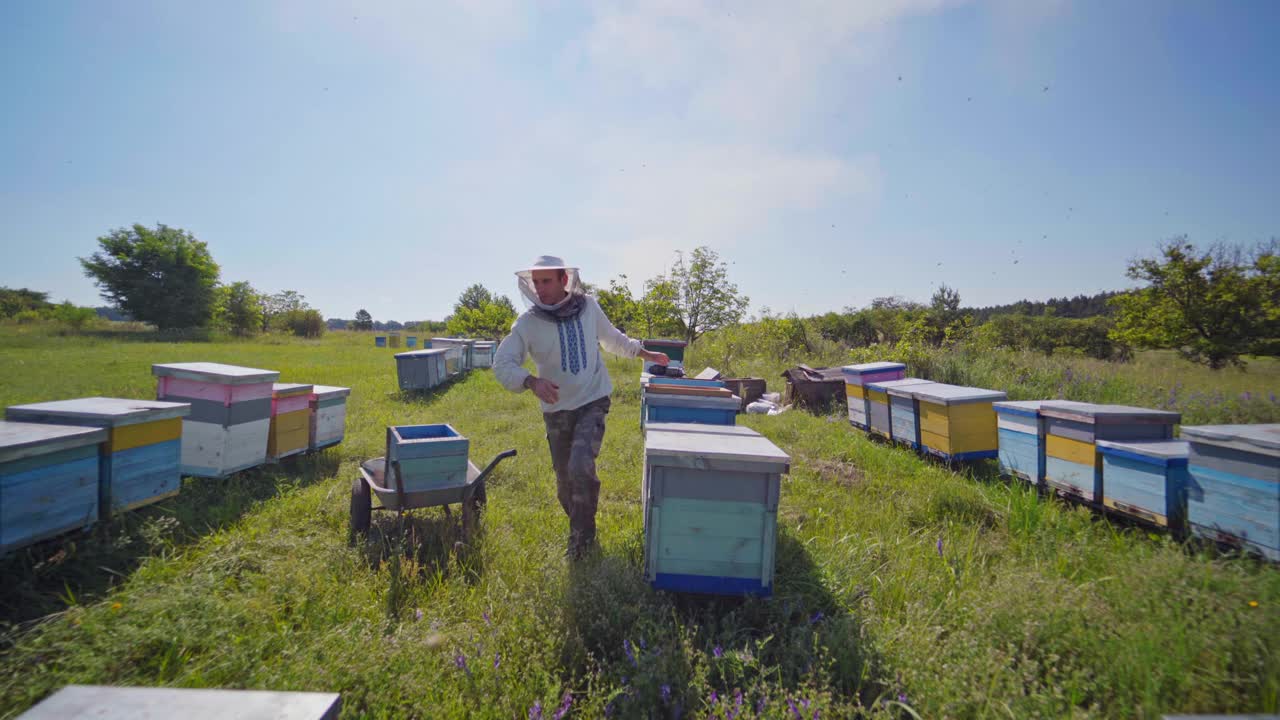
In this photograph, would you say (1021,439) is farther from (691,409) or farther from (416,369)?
(416,369)

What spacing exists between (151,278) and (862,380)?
153 feet

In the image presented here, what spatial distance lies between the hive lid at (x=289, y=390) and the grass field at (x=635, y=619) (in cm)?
104

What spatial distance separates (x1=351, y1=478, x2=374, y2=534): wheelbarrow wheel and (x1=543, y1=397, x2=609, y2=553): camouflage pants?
132 centimetres

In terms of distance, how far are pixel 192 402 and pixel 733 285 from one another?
15.9m

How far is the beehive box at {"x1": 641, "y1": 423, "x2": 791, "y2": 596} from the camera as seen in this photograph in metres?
2.40

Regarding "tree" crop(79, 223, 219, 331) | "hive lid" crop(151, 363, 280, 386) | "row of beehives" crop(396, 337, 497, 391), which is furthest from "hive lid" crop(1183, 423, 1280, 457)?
"tree" crop(79, 223, 219, 331)

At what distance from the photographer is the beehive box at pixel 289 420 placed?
4.52 m

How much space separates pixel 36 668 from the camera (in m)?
1.92

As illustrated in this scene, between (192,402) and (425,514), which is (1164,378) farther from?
(192,402)

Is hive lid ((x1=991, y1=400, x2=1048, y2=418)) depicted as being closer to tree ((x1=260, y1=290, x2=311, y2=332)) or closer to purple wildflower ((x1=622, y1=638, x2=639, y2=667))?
purple wildflower ((x1=622, y1=638, x2=639, y2=667))

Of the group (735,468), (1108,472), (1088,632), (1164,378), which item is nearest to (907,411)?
(1108,472)

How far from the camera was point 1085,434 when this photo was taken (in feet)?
12.0

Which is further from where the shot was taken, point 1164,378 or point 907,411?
point 1164,378

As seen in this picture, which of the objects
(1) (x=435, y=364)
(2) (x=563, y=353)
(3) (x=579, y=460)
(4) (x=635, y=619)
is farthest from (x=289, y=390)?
(1) (x=435, y=364)
